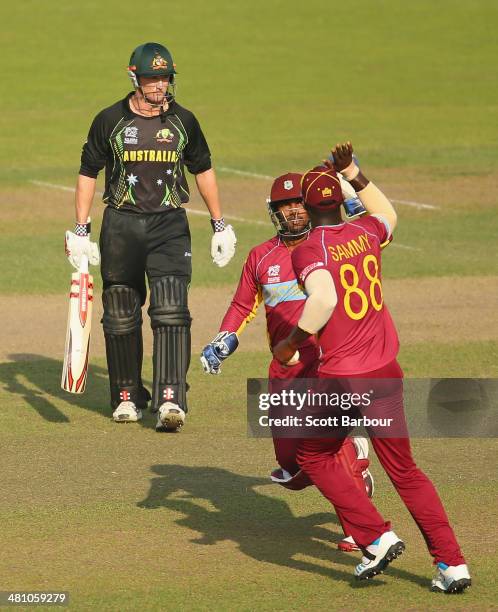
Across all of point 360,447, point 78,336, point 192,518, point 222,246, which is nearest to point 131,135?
point 222,246

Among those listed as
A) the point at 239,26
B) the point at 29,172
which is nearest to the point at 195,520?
the point at 29,172

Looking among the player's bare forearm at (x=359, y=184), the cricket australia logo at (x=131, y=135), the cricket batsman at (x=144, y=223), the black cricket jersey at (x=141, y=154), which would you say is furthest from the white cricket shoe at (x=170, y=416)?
the player's bare forearm at (x=359, y=184)

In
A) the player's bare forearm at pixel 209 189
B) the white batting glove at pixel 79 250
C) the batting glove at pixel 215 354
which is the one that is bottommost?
the batting glove at pixel 215 354

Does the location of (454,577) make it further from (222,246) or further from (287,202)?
(222,246)

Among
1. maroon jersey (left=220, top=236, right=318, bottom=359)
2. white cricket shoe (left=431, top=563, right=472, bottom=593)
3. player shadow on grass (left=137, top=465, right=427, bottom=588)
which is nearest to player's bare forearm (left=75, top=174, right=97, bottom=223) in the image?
player shadow on grass (left=137, top=465, right=427, bottom=588)

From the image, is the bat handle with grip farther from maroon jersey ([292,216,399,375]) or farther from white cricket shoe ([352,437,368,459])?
maroon jersey ([292,216,399,375])

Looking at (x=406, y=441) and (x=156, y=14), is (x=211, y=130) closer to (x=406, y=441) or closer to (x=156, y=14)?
(x=156, y=14)

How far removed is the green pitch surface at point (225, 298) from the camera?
7.21 m

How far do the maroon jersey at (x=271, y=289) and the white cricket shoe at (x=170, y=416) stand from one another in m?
1.88

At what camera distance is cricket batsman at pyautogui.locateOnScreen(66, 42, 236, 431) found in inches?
402

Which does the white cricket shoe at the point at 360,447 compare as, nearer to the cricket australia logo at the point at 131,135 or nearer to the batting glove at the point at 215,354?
the batting glove at the point at 215,354

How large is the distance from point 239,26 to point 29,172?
62.1ft

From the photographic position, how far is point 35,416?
10.6 metres

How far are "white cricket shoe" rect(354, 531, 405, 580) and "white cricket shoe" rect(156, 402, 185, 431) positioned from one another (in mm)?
3343
